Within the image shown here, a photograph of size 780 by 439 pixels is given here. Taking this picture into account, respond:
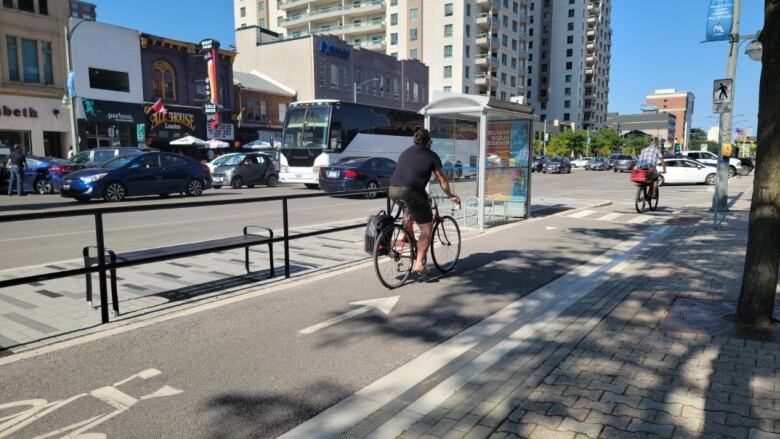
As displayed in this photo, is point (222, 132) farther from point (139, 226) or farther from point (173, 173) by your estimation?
point (139, 226)

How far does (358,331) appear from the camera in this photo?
15.8 ft

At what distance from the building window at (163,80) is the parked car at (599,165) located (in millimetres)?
41663

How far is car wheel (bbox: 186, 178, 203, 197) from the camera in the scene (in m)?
18.4

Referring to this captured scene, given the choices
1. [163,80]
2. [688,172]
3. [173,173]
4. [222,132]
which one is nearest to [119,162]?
[173,173]

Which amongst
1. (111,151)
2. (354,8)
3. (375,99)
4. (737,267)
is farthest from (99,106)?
(354,8)

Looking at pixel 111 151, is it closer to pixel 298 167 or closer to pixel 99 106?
pixel 298 167

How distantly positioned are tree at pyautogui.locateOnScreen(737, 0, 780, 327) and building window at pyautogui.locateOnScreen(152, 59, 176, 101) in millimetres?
36674

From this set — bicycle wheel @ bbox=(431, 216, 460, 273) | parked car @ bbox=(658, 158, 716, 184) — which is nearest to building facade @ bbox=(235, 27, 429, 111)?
parked car @ bbox=(658, 158, 716, 184)

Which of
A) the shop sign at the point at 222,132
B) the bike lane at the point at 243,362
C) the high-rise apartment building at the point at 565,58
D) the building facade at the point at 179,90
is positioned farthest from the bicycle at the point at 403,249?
the high-rise apartment building at the point at 565,58

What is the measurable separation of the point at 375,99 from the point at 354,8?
25.4 meters

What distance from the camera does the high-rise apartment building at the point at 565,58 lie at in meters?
104

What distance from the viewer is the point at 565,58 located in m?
105

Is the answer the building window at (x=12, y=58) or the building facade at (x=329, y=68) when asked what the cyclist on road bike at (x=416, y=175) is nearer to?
the building window at (x=12, y=58)

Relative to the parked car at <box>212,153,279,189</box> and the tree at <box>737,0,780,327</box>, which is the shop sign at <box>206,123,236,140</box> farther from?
the tree at <box>737,0,780,327</box>
